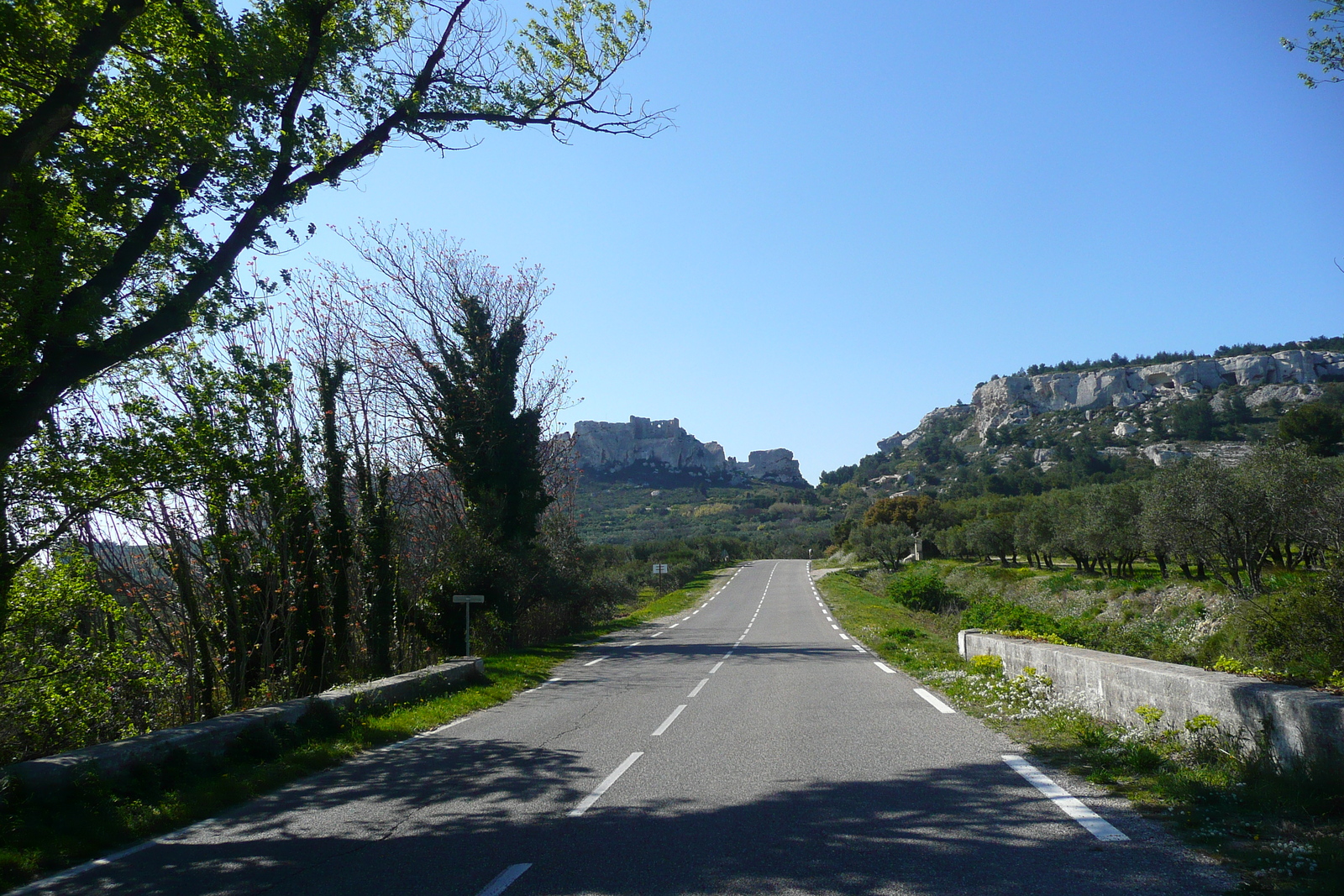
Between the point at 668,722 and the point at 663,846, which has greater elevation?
the point at 663,846

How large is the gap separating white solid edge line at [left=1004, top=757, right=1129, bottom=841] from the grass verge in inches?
11.3

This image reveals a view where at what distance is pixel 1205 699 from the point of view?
6.05m

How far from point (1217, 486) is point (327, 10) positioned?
3691cm

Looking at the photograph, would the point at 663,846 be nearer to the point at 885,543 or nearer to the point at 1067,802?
the point at 1067,802

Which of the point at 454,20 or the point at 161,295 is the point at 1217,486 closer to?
the point at 454,20

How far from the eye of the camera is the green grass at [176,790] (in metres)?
5.23

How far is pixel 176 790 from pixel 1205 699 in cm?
827

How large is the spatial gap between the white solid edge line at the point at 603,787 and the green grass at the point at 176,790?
116 inches

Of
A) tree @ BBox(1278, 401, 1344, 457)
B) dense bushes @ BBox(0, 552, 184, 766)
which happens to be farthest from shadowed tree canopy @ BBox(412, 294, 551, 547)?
tree @ BBox(1278, 401, 1344, 457)

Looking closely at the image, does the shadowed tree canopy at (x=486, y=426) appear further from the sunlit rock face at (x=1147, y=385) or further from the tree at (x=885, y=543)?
the sunlit rock face at (x=1147, y=385)

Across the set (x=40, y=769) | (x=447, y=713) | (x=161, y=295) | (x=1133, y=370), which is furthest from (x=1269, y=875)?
(x=1133, y=370)

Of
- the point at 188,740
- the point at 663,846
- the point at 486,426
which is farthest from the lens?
the point at 486,426

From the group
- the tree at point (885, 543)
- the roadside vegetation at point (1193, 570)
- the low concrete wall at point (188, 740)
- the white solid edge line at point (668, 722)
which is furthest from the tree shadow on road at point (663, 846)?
the tree at point (885, 543)

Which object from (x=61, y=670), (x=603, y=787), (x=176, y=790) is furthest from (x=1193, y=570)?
(x=61, y=670)
